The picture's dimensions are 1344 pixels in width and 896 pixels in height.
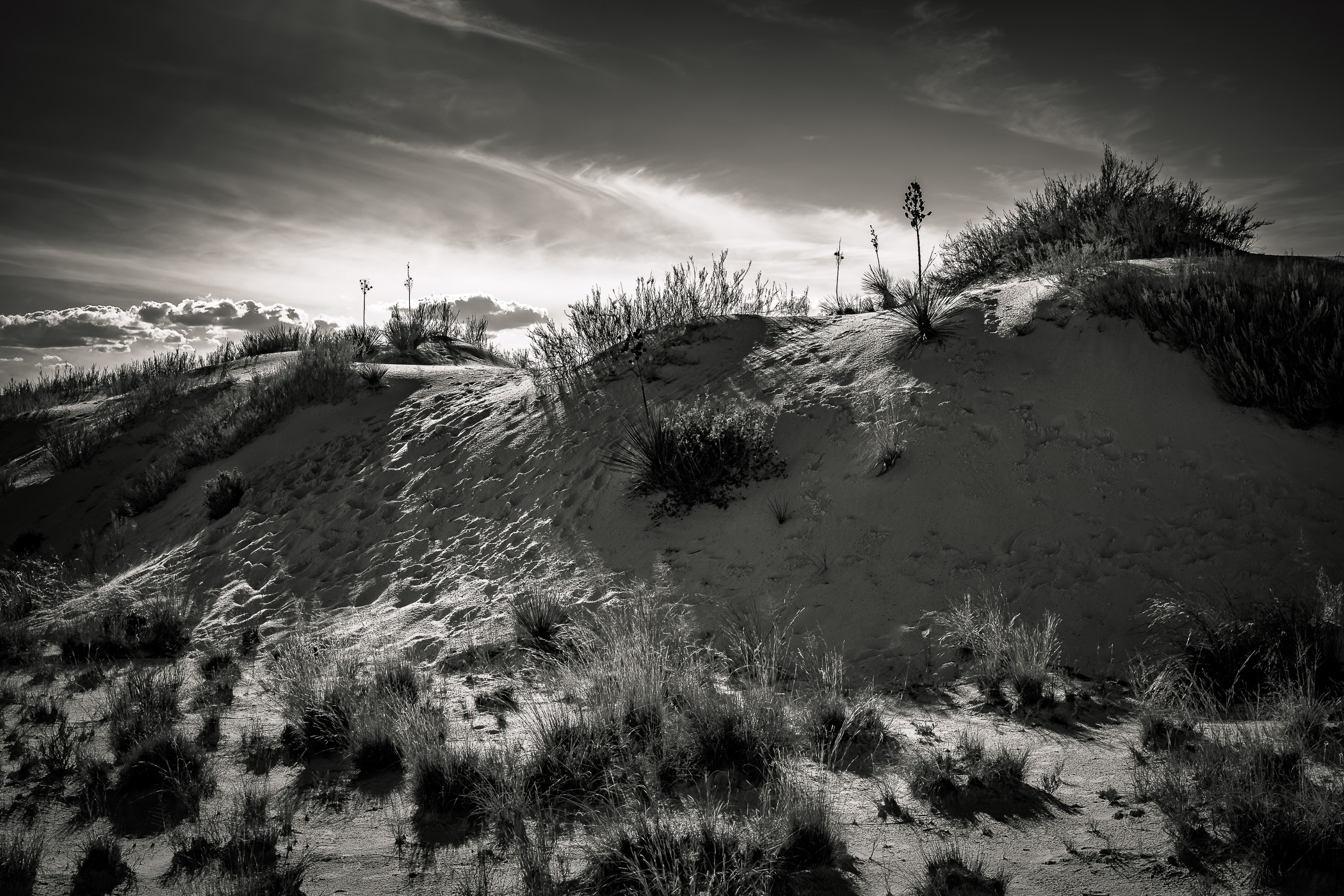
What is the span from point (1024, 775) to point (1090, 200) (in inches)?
542

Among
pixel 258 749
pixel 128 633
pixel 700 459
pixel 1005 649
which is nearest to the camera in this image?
pixel 258 749

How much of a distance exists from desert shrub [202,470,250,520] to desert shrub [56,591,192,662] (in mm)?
2754

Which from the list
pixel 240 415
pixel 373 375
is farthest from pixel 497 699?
pixel 240 415

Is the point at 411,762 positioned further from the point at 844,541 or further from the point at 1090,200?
the point at 1090,200

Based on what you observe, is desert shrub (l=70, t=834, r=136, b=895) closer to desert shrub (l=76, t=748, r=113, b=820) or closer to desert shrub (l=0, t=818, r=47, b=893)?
desert shrub (l=0, t=818, r=47, b=893)

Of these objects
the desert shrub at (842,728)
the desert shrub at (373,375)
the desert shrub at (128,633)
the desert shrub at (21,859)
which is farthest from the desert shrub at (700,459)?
the desert shrub at (373,375)

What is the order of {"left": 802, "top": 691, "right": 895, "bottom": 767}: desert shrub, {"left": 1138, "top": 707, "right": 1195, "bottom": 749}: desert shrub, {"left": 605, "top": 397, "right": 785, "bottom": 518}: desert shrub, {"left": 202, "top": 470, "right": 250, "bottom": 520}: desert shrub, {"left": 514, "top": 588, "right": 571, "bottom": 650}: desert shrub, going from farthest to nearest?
{"left": 202, "top": 470, "right": 250, "bottom": 520}: desert shrub < {"left": 605, "top": 397, "right": 785, "bottom": 518}: desert shrub < {"left": 514, "top": 588, "right": 571, "bottom": 650}: desert shrub < {"left": 802, "top": 691, "right": 895, "bottom": 767}: desert shrub < {"left": 1138, "top": 707, "right": 1195, "bottom": 749}: desert shrub

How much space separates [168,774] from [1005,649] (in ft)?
17.6

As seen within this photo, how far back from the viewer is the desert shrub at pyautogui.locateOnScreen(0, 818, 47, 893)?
3.32 meters

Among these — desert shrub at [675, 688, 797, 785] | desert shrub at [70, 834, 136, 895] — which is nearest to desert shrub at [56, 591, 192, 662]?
desert shrub at [70, 834, 136, 895]

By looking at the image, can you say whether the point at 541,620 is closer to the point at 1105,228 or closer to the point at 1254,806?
the point at 1254,806

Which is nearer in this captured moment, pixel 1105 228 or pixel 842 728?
pixel 842 728

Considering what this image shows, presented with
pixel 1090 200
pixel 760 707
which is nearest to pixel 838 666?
pixel 760 707

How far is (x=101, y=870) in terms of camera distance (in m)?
3.46
